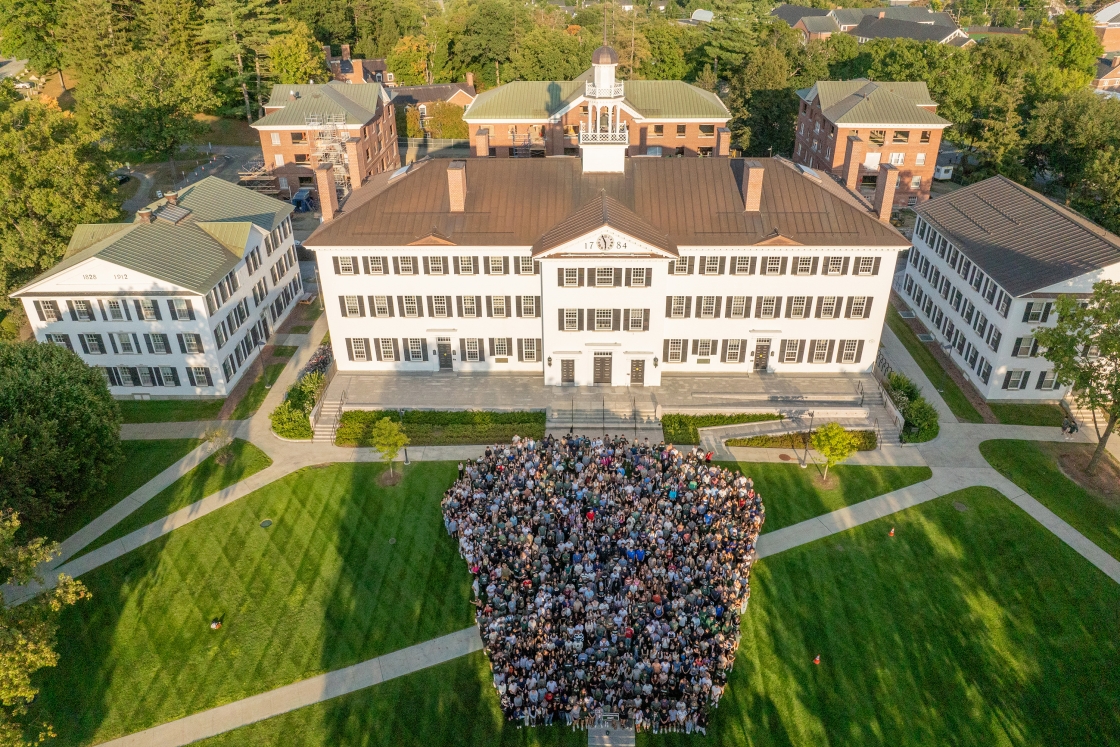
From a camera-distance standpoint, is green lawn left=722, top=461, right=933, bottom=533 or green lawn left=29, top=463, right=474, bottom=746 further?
green lawn left=722, top=461, right=933, bottom=533

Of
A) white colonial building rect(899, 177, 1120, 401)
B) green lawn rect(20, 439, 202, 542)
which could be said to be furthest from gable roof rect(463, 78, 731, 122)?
green lawn rect(20, 439, 202, 542)

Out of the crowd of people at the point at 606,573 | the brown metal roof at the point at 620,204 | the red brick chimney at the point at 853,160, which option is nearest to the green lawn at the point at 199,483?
the crowd of people at the point at 606,573

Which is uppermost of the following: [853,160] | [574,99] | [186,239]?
[853,160]

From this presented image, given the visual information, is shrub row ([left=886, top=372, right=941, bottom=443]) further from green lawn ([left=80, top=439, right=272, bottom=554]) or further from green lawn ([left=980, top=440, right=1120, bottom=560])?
green lawn ([left=80, top=439, right=272, bottom=554])

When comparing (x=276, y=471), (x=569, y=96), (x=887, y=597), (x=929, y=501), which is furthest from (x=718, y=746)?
(x=569, y=96)

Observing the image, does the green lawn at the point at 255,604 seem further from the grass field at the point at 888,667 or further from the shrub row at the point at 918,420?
the shrub row at the point at 918,420

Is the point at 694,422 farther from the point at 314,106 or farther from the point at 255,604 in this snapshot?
the point at 314,106

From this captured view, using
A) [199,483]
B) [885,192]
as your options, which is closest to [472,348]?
[199,483]
